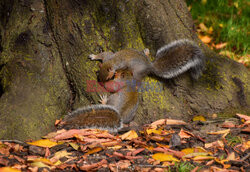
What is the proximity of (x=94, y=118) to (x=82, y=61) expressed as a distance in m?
0.57

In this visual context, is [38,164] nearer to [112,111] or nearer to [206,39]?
[112,111]

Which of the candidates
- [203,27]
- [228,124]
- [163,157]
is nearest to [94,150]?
[163,157]

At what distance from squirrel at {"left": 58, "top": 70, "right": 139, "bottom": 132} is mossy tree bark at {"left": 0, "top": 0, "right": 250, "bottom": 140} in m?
0.12

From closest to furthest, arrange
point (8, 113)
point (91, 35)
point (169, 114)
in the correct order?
point (8, 113) → point (91, 35) → point (169, 114)

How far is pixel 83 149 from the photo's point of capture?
7.02 ft

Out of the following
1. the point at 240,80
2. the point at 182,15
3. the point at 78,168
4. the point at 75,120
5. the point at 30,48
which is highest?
the point at 182,15

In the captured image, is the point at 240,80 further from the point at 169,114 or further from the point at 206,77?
the point at 169,114

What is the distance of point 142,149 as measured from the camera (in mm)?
2127

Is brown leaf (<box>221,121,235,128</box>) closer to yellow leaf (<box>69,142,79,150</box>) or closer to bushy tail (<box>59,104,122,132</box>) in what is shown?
bushy tail (<box>59,104,122,132</box>)

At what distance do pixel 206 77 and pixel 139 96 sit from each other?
73cm

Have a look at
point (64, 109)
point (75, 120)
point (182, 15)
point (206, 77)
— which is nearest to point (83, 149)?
point (75, 120)

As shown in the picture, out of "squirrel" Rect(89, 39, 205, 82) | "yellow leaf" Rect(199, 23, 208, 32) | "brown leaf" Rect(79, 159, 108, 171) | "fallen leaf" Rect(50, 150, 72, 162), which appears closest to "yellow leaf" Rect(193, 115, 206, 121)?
"squirrel" Rect(89, 39, 205, 82)

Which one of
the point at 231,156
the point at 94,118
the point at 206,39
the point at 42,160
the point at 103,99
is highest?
the point at 206,39

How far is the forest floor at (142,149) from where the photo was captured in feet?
6.19
